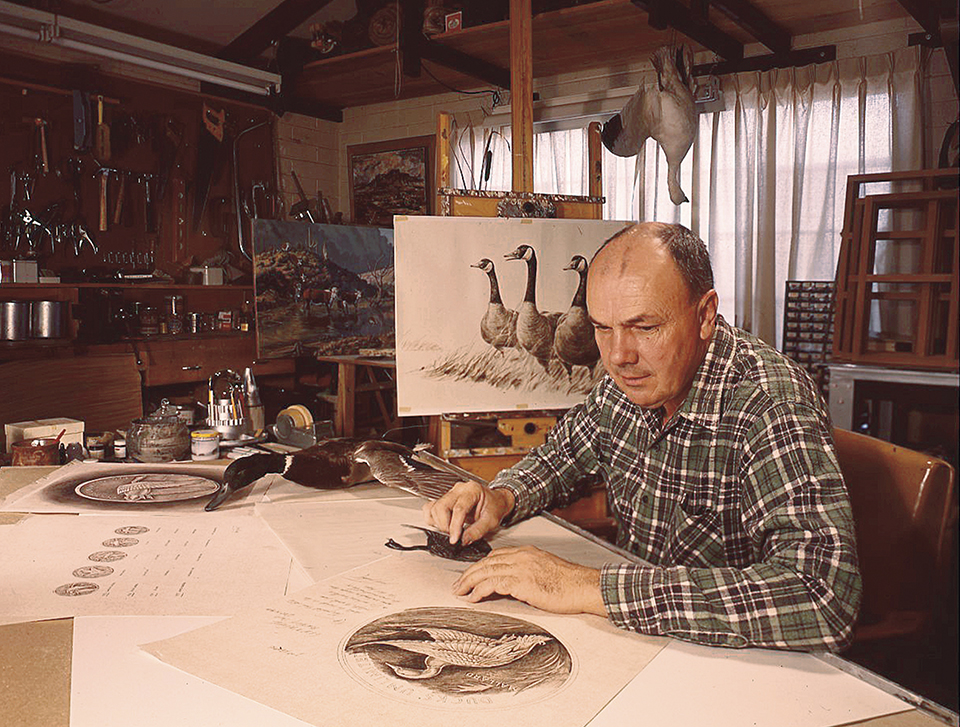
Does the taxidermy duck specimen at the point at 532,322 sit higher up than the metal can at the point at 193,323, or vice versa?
the taxidermy duck specimen at the point at 532,322

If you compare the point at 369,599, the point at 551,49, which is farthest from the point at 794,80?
the point at 369,599

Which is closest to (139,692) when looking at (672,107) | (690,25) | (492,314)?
(492,314)

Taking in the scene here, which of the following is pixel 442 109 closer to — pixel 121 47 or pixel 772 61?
pixel 121 47

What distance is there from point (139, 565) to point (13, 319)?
10.3 feet

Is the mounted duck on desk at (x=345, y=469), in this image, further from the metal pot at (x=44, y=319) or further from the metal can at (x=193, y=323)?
the metal can at (x=193, y=323)

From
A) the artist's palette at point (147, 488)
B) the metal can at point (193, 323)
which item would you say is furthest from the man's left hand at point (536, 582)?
the metal can at point (193, 323)

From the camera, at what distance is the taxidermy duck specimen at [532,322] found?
8.70 feet

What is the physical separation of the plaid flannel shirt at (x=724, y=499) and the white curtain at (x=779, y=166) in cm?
280

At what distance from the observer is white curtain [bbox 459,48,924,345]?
3.75 metres

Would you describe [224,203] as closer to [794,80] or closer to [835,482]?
[794,80]

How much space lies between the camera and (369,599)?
105cm

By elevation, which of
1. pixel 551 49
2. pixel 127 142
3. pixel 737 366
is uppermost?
pixel 551 49

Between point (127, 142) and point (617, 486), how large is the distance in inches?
162

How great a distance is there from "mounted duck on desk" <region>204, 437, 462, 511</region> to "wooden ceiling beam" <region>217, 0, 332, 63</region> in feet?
13.5
